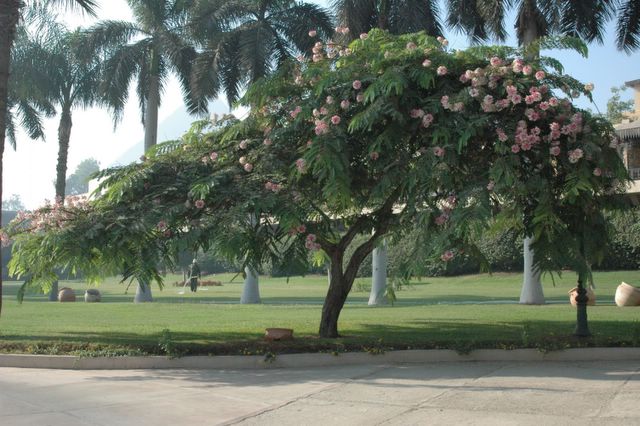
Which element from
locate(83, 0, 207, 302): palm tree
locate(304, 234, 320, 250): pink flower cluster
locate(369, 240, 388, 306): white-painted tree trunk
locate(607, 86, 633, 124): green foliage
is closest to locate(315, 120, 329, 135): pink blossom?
locate(304, 234, 320, 250): pink flower cluster

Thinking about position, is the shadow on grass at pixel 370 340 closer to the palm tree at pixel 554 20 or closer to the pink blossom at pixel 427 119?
the pink blossom at pixel 427 119

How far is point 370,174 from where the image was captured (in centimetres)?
1189

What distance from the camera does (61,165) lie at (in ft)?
115

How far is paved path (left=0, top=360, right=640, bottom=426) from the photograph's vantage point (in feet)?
24.9

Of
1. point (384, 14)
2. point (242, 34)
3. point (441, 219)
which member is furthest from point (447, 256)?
point (242, 34)

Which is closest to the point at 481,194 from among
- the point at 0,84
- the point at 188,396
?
the point at 188,396

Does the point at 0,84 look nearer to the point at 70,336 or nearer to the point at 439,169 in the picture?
the point at 70,336

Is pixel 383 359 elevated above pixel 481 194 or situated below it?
below

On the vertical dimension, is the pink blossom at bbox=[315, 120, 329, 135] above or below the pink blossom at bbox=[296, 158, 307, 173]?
above

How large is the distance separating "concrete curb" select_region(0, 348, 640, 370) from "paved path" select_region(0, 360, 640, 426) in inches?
7.7

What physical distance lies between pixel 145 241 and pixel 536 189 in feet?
19.0

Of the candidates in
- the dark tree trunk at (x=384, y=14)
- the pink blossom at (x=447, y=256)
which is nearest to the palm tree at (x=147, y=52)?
the dark tree trunk at (x=384, y=14)

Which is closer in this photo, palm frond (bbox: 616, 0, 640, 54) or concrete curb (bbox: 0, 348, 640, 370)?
concrete curb (bbox: 0, 348, 640, 370)

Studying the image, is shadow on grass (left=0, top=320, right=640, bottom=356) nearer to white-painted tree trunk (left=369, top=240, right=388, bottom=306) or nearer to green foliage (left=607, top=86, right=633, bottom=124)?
white-painted tree trunk (left=369, top=240, right=388, bottom=306)
